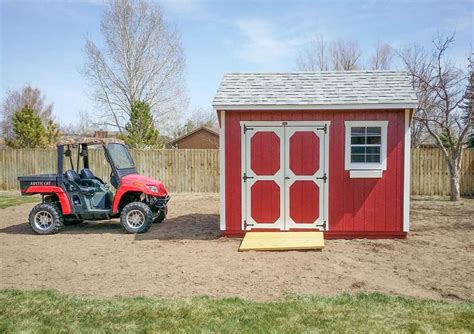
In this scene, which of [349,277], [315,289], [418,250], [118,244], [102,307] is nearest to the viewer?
[102,307]

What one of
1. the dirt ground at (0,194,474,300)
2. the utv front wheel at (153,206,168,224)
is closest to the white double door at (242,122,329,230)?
the dirt ground at (0,194,474,300)

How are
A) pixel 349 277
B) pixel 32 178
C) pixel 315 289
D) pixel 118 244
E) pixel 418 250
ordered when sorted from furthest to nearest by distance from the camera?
pixel 32 178, pixel 118 244, pixel 418 250, pixel 349 277, pixel 315 289

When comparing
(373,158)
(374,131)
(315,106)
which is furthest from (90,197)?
(374,131)

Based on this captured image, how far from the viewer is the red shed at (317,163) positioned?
8227 millimetres

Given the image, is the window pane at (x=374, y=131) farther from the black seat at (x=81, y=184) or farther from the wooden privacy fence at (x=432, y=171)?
the wooden privacy fence at (x=432, y=171)

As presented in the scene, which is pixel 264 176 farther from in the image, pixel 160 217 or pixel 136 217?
pixel 160 217

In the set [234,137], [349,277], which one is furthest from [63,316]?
[234,137]

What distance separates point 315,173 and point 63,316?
5.44 metres

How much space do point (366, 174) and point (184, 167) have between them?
10254 millimetres

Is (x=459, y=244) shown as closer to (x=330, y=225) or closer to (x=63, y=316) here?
(x=330, y=225)

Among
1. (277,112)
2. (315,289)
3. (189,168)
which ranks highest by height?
(277,112)

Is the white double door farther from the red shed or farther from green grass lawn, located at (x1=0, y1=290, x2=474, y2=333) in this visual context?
green grass lawn, located at (x1=0, y1=290, x2=474, y2=333)

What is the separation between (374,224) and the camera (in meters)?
8.30

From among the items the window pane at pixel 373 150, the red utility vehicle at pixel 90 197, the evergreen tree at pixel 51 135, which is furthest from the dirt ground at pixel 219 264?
the evergreen tree at pixel 51 135
